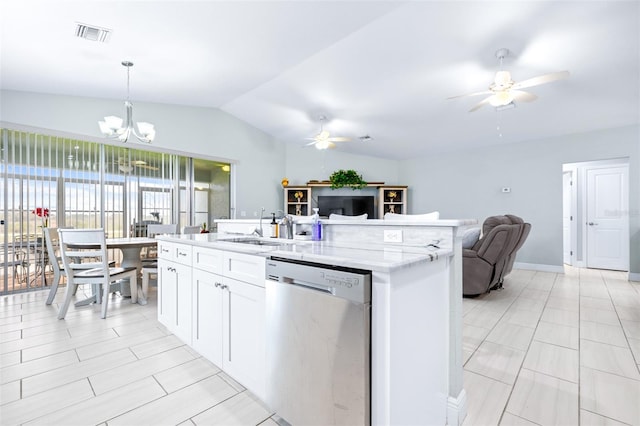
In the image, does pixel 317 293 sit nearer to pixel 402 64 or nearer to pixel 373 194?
pixel 402 64

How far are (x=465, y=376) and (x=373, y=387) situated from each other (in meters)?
1.18

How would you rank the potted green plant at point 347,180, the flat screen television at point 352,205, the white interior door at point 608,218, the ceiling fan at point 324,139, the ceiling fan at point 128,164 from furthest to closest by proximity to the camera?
1. the flat screen television at point 352,205
2. the potted green plant at point 347,180
3. the white interior door at point 608,218
4. the ceiling fan at point 324,139
5. the ceiling fan at point 128,164

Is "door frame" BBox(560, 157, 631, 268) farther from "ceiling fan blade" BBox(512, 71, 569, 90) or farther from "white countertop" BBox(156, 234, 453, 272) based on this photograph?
"white countertop" BBox(156, 234, 453, 272)

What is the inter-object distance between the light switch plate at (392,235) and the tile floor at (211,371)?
1.01 meters

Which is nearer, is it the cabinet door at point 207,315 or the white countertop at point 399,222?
the white countertop at point 399,222

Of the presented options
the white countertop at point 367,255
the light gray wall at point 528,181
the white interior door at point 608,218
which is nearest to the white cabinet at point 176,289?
the white countertop at point 367,255

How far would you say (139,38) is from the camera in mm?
3160

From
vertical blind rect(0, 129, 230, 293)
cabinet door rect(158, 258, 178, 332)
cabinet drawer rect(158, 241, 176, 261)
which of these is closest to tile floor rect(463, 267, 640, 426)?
cabinet door rect(158, 258, 178, 332)

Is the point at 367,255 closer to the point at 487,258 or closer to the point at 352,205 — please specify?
the point at 487,258

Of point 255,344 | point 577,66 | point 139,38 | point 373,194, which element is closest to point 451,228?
point 255,344

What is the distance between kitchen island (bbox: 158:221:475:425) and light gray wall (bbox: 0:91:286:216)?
12.6ft

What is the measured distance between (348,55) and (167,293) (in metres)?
3.34

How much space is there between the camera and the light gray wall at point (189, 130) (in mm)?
4121

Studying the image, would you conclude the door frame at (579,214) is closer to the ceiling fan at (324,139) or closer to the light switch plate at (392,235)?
the ceiling fan at (324,139)
